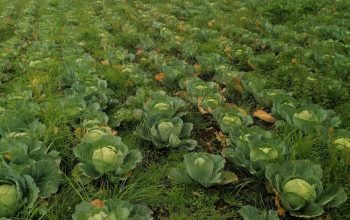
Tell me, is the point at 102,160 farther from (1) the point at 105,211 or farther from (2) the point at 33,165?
(1) the point at 105,211

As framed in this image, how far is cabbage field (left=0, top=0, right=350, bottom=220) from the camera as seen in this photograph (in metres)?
2.98

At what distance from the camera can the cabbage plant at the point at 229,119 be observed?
4.09 meters

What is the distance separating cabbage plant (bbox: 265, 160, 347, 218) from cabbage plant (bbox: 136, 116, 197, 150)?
40.1 inches

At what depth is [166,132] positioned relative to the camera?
383 centimetres

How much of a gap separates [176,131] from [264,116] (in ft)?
4.09

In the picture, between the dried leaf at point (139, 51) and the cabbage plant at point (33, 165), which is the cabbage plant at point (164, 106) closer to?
the cabbage plant at point (33, 165)

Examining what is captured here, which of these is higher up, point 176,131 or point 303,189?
point 303,189

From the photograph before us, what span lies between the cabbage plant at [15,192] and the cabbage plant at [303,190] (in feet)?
5.89

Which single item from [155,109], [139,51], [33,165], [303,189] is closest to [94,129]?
[155,109]

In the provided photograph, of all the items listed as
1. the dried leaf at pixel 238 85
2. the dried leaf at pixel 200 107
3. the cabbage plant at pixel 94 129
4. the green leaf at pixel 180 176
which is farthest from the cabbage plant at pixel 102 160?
the dried leaf at pixel 238 85

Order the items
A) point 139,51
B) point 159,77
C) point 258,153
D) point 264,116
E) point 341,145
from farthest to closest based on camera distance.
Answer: point 139,51 < point 159,77 < point 264,116 < point 341,145 < point 258,153

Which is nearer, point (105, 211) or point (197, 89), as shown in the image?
point (105, 211)

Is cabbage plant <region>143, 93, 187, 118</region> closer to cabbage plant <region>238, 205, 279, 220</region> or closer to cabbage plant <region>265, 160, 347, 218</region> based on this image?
cabbage plant <region>265, 160, 347, 218</region>

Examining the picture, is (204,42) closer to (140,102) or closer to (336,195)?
(140,102)
